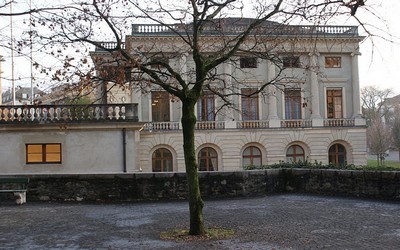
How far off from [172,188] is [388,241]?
9.05 metres

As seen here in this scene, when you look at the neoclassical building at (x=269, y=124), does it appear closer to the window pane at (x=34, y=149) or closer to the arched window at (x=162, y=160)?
the arched window at (x=162, y=160)

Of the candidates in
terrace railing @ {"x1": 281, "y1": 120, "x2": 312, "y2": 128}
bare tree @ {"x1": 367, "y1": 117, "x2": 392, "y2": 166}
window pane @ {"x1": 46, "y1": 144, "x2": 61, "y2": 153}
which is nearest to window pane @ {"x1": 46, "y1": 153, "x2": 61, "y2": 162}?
window pane @ {"x1": 46, "y1": 144, "x2": 61, "y2": 153}

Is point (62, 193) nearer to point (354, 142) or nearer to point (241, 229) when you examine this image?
point (241, 229)

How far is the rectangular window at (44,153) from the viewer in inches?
823

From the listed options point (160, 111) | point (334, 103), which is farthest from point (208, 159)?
point (334, 103)

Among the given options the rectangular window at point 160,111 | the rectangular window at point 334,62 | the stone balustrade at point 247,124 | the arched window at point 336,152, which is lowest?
the arched window at point 336,152

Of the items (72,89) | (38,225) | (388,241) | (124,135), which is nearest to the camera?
(388,241)

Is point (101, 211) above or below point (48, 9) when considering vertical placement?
below

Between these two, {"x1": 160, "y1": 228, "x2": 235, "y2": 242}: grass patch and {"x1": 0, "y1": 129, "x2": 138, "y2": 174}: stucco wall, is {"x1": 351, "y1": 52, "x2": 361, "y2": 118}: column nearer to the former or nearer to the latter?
{"x1": 0, "y1": 129, "x2": 138, "y2": 174}: stucco wall

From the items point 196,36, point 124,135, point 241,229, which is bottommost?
point 241,229

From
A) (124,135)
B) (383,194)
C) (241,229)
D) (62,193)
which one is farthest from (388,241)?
(124,135)

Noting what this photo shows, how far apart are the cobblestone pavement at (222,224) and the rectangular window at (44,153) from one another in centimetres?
516

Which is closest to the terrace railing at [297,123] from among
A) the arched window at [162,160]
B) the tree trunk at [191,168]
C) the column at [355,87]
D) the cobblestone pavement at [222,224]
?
the column at [355,87]

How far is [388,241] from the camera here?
341 inches
